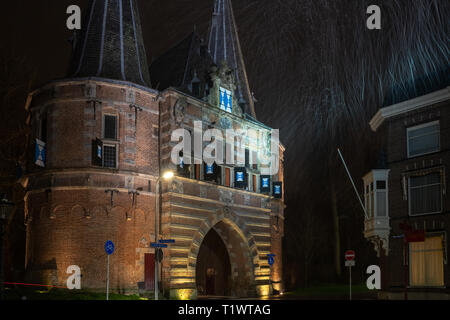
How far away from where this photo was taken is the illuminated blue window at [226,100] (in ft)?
142

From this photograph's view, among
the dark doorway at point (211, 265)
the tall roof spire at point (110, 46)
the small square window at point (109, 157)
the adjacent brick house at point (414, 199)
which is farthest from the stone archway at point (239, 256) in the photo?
the tall roof spire at point (110, 46)

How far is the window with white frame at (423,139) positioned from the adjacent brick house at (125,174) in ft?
41.9

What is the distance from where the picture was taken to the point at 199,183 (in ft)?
130

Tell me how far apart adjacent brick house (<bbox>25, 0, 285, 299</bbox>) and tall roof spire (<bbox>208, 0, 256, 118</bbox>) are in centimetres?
1012

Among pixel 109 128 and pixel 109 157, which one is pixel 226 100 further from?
pixel 109 157

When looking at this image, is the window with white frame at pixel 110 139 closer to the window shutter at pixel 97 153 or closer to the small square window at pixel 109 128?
the small square window at pixel 109 128

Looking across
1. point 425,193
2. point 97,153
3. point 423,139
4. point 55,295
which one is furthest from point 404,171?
point 55,295

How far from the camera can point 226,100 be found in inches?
1727

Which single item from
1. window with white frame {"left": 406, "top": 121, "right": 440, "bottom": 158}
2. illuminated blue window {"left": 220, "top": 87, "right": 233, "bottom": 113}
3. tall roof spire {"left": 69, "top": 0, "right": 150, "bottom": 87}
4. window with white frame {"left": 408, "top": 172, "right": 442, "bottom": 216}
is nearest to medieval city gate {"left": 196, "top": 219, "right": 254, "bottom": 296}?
illuminated blue window {"left": 220, "top": 87, "right": 233, "bottom": 113}

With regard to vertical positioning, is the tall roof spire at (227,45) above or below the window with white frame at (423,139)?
above

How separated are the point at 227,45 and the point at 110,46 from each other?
19.1 metres

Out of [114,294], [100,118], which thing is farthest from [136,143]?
[114,294]

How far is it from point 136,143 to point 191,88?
24.0 feet

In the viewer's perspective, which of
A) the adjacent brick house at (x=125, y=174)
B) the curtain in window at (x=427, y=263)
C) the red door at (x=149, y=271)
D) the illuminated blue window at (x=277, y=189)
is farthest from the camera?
the illuminated blue window at (x=277, y=189)
